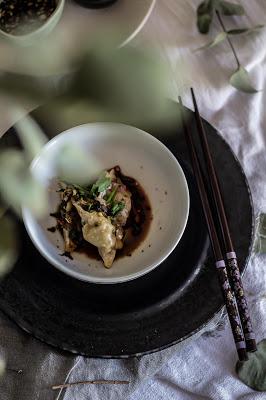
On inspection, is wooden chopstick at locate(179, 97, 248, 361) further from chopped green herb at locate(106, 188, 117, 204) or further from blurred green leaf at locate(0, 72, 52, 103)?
blurred green leaf at locate(0, 72, 52, 103)

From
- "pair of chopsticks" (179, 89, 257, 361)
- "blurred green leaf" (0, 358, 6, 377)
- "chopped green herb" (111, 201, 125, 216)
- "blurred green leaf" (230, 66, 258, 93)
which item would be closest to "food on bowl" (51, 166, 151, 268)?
"chopped green herb" (111, 201, 125, 216)

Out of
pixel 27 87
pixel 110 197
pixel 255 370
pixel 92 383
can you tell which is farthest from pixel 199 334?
pixel 27 87

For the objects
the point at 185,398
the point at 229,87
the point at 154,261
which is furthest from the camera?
the point at 229,87

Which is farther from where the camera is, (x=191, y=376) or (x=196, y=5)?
(x=196, y=5)

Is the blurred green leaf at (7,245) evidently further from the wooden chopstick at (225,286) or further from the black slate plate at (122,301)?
the wooden chopstick at (225,286)

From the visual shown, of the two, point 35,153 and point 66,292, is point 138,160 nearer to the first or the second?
point 35,153

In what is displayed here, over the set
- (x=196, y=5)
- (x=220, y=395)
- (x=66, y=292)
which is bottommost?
(x=220, y=395)

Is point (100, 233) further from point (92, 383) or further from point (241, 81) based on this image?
point (241, 81)

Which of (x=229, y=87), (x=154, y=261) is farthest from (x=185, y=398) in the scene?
(x=229, y=87)

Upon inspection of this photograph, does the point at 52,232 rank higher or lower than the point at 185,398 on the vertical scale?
higher
